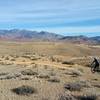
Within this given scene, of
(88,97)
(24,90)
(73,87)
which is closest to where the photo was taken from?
(88,97)

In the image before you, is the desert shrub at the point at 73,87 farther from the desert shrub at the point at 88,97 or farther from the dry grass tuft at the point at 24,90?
the dry grass tuft at the point at 24,90

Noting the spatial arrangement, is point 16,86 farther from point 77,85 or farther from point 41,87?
point 77,85

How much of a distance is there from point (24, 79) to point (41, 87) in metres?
2.69

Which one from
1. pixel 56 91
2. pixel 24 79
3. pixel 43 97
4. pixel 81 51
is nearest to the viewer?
pixel 43 97

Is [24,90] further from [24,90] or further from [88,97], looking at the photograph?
[88,97]

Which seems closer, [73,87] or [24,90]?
[24,90]

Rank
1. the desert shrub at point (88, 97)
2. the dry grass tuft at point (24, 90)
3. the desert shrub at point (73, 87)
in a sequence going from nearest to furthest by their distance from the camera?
the desert shrub at point (88, 97)
the dry grass tuft at point (24, 90)
the desert shrub at point (73, 87)

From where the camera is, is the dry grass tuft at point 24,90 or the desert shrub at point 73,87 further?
the desert shrub at point 73,87

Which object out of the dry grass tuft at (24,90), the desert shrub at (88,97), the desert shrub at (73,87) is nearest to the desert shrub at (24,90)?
the dry grass tuft at (24,90)

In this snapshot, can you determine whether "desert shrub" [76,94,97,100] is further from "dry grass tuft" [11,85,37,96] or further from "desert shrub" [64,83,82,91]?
"dry grass tuft" [11,85,37,96]

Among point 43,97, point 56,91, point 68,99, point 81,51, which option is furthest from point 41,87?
point 81,51

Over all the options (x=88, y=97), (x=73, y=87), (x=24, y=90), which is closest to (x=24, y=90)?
(x=24, y=90)

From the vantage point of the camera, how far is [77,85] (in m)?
17.1

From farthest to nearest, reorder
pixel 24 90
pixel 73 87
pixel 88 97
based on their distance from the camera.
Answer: pixel 73 87, pixel 24 90, pixel 88 97
